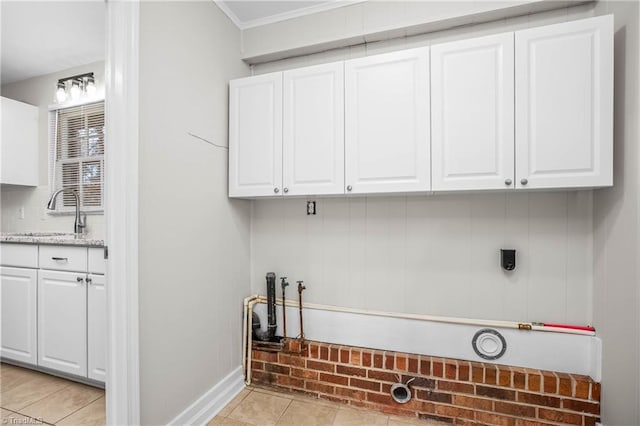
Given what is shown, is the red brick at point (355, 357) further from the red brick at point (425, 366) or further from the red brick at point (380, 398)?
the red brick at point (425, 366)

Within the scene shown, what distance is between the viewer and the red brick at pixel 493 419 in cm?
164

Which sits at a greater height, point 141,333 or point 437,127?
point 437,127

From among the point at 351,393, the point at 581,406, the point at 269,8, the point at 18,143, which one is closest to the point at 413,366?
the point at 351,393

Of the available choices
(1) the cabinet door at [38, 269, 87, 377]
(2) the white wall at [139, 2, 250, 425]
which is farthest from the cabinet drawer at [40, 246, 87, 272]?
(2) the white wall at [139, 2, 250, 425]

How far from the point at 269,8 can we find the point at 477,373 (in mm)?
2570

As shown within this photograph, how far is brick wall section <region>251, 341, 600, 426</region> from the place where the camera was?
61.9 inches

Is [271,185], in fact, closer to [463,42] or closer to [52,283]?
[463,42]

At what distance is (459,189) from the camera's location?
157 cm

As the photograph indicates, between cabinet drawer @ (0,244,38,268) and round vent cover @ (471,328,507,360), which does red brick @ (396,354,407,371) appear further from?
cabinet drawer @ (0,244,38,268)

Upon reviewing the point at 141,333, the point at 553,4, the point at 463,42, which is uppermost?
the point at 553,4

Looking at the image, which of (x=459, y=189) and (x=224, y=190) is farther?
(x=224, y=190)

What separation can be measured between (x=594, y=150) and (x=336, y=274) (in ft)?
4.99

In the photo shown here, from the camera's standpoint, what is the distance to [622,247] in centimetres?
138

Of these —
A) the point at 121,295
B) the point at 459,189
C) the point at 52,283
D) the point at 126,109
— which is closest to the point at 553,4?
the point at 459,189
